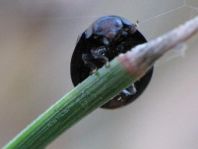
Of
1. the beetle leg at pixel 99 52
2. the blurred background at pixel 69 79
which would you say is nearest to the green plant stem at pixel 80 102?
the beetle leg at pixel 99 52

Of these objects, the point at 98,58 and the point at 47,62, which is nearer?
the point at 98,58

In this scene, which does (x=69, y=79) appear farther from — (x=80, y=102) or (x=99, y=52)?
(x=80, y=102)

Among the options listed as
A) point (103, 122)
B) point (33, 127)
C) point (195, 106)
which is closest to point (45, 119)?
point (33, 127)

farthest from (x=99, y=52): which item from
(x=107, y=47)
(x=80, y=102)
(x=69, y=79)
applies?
(x=69, y=79)

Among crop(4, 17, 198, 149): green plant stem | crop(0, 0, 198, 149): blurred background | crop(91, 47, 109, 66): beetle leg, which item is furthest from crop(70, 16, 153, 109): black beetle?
crop(0, 0, 198, 149): blurred background

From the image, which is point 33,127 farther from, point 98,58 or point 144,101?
point 144,101

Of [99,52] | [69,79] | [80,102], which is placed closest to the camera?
[80,102]
